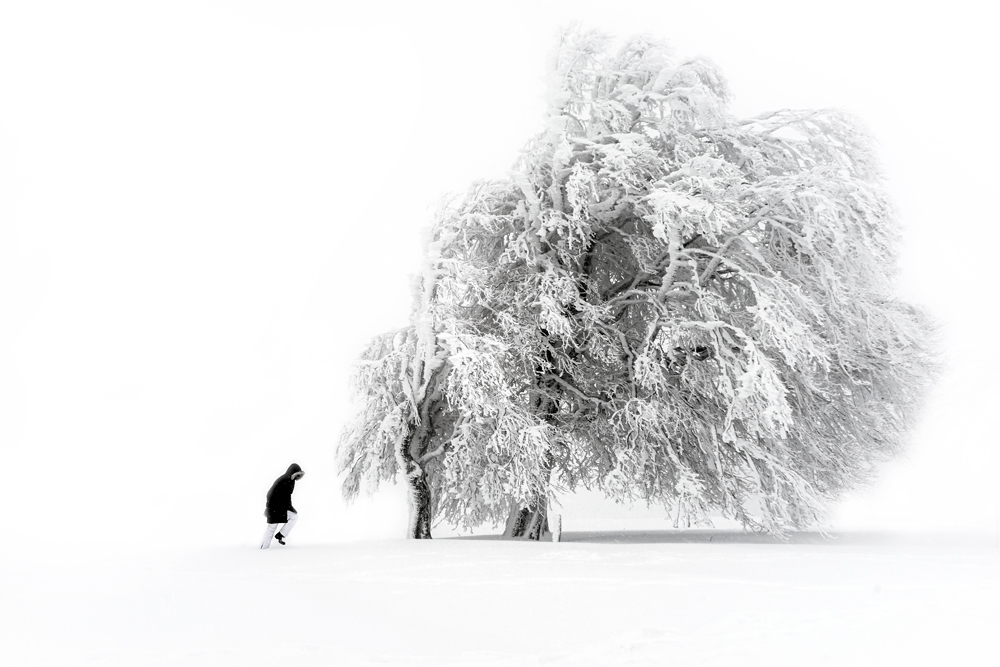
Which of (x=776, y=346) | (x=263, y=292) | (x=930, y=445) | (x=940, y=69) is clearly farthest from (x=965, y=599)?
(x=940, y=69)

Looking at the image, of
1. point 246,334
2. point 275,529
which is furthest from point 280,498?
point 246,334

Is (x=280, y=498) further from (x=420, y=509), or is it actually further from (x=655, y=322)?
(x=655, y=322)

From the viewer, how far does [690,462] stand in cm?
1549

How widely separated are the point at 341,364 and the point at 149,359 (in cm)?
2974

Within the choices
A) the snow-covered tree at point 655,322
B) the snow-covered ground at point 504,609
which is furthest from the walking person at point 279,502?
the snow-covered tree at point 655,322

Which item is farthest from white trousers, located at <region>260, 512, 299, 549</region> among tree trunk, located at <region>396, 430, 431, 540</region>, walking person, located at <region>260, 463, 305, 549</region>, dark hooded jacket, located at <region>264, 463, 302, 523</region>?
tree trunk, located at <region>396, 430, 431, 540</region>

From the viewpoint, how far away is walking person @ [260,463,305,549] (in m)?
13.6

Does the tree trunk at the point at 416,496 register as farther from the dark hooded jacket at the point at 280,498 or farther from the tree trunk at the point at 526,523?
the dark hooded jacket at the point at 280,498

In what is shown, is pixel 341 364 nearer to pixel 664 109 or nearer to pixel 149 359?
pixel 664 109

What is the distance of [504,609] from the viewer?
25.2ft

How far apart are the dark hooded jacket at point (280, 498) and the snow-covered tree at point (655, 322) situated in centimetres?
183

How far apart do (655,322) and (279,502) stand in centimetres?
687

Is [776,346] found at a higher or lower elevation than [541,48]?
lower

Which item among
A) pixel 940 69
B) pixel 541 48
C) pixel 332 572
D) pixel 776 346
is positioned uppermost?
pixel 940 69
